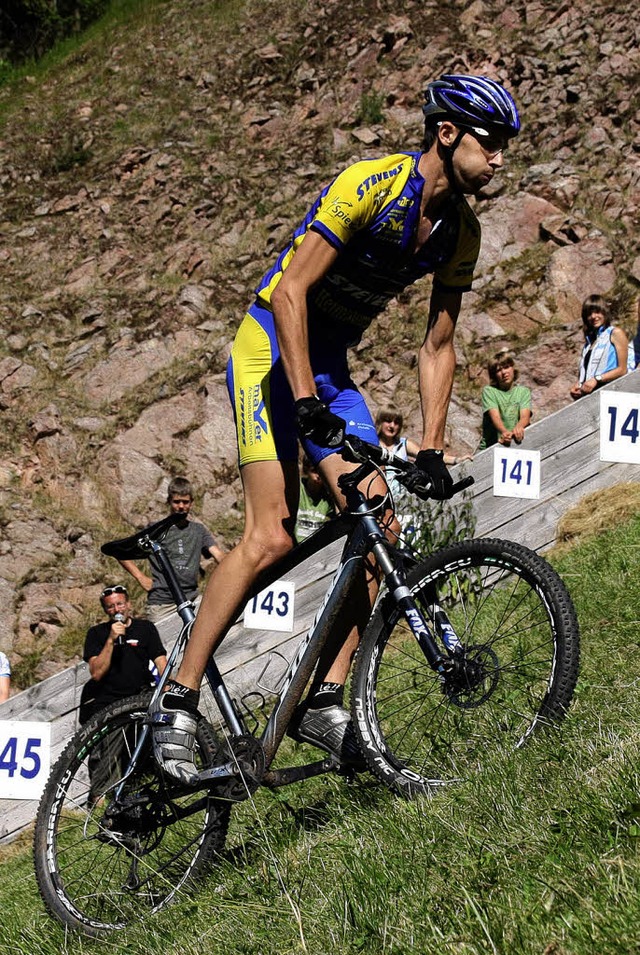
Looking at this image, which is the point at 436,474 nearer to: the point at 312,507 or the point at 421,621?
the point at 421,621

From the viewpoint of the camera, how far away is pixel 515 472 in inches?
343

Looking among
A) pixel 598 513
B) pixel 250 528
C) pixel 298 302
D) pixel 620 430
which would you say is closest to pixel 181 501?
pixel 598 513

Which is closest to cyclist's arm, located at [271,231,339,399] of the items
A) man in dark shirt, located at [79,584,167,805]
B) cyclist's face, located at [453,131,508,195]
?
cyclist's face, located at [453,131,508,195]

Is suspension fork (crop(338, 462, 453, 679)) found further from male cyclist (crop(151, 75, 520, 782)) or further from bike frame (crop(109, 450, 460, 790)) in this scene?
male cyclist (crop(151, 75, 520, 782))

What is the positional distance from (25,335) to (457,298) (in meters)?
14.7

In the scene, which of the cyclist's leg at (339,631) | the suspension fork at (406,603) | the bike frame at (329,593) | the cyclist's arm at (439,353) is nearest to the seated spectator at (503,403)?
the cyclist's arm at (439,353)

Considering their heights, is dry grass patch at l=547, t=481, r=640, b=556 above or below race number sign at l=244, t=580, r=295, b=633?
above

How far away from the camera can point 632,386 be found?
915cm

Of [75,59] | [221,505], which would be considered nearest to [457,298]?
[221,505]

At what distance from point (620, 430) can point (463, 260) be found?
205 inches

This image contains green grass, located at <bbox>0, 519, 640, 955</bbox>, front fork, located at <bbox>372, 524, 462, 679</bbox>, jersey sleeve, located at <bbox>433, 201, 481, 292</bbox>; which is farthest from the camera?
jersey sleeve, located at <bbox>433, 201, 481, 292</bbox>

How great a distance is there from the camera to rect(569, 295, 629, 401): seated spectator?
962 cm

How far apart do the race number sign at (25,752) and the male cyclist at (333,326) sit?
3979mm

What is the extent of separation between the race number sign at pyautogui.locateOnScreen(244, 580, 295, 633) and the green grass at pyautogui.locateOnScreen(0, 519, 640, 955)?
3.62 meters
